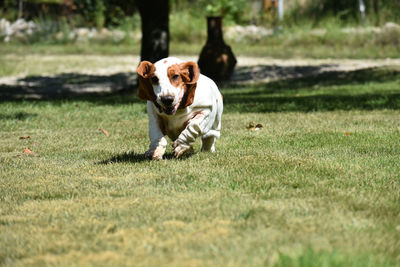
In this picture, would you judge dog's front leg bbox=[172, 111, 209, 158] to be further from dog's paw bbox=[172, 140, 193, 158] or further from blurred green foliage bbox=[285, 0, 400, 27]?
blurred green foliage bbox=[285, 0, 400, 27]

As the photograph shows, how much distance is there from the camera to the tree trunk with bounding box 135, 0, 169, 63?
1248cm

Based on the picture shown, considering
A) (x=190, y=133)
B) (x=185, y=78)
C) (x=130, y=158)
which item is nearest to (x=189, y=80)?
(x=185, y=78)

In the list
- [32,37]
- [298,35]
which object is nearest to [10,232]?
[298,35]

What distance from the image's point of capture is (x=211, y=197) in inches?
167

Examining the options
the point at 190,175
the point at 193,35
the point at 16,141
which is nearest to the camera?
the point at 190,175

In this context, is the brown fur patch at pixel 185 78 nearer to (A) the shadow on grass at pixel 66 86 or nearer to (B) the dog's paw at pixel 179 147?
(B) the dog's paw at pixel 179 147

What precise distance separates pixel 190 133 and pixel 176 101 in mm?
370

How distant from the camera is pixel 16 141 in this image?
7.35 metres

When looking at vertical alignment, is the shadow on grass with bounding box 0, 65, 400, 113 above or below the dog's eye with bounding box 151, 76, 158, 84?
below

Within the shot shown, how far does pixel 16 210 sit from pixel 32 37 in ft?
72.4

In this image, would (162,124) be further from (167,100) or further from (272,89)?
(272,89)

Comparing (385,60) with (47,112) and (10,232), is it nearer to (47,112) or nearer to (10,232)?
(47,112)

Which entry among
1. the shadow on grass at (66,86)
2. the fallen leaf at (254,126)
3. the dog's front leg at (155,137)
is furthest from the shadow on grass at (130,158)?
the shadow on grass at (66,86)

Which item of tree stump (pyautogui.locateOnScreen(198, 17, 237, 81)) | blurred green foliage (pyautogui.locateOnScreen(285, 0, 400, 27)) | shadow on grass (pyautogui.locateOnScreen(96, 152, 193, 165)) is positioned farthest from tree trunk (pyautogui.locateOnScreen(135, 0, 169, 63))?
blurred green foliage (pyautogui.locateOnScreen(285, 0, 400, 27))
